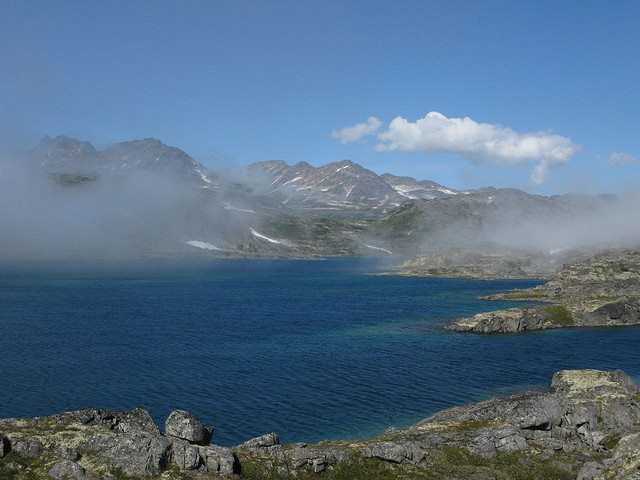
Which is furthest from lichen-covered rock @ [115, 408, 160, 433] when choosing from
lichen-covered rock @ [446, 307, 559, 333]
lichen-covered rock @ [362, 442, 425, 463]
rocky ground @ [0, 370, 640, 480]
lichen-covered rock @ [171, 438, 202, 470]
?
lichen-covered rock @ [446, 307, 559, 333]

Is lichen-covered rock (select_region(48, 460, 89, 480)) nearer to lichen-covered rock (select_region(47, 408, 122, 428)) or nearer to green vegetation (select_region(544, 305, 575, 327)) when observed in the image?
lichen-covered rock (select_region(47, 408, 122, 428))

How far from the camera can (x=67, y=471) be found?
32094 millimetres

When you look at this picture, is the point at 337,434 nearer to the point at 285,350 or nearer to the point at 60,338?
the point at 285,350

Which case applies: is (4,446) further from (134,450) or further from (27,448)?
(134,450)

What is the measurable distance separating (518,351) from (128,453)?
94.5 meters

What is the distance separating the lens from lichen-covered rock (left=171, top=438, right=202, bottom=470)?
3456 cm

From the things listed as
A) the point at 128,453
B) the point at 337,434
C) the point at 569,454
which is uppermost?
the point at 128,453

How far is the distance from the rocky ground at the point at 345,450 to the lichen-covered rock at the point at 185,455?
69mm

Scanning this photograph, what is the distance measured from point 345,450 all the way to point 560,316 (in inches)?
4872

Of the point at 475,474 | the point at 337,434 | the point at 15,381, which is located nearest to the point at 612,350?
the point at 337,434

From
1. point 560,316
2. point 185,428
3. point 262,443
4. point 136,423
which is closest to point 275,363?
point 262,443

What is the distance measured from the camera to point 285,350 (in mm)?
106938

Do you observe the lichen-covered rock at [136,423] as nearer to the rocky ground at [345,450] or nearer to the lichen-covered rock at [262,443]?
the rocky ground at [345,450]

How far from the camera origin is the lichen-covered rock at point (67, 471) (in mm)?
31859
